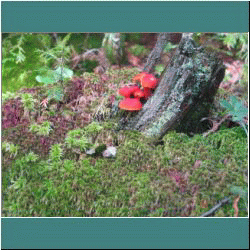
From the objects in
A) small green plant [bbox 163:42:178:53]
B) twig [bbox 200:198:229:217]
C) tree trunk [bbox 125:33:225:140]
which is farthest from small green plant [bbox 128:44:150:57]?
twig [bbox 200:198:229:217]

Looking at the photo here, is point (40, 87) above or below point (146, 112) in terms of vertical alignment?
above

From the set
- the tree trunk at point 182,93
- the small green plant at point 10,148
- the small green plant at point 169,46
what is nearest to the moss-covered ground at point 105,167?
the small green plant at point 10,148

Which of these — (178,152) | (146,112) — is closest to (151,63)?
(146,112)

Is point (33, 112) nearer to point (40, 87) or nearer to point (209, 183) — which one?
point (40, 87)

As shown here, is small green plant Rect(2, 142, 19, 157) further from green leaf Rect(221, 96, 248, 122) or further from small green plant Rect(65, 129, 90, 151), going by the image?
green leaf Rect(221, 96, 248, 122)

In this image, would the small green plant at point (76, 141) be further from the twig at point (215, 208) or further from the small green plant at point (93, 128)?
the twig at point (215, 208)
